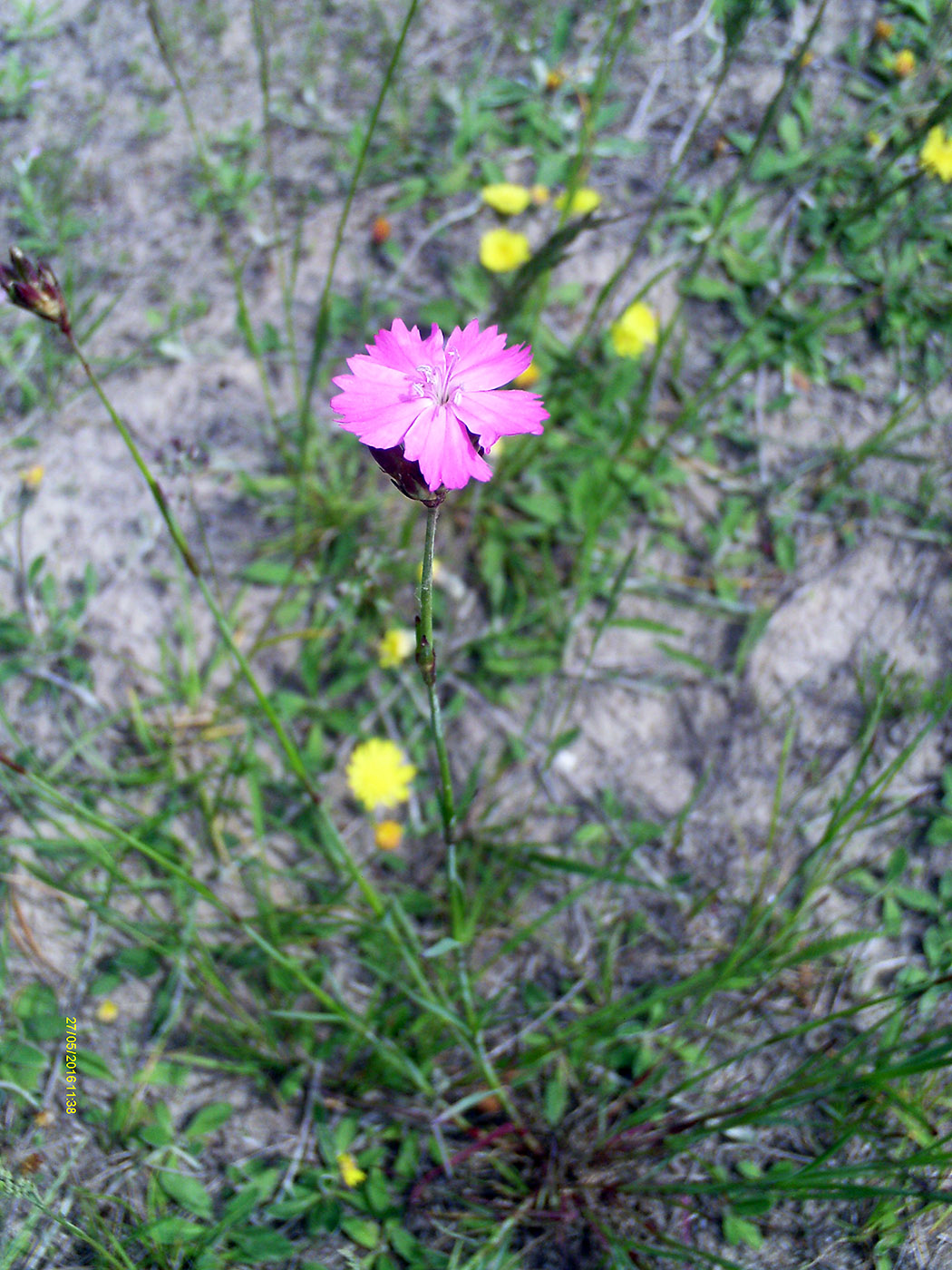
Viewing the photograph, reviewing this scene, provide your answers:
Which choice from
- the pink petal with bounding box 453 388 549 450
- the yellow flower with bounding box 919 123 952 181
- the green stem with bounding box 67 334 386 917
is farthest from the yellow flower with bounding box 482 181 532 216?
the pink petal with bounding box 453 388 549 450

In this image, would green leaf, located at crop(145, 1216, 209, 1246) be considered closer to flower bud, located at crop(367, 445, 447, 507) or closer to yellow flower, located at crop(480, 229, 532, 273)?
flower bud, located at crop(367, 445, 447, 507)

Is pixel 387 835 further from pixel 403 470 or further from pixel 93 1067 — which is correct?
pixel 403 470

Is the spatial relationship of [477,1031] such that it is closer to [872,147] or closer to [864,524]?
[864,524]

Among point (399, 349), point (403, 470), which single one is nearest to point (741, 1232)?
point (403, 470)

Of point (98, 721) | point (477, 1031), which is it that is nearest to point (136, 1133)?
point (477, 1031)

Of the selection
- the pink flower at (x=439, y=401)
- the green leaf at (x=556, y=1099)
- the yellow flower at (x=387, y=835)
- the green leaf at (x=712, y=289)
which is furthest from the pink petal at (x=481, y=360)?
the green leaf at (x=712, y=289)
